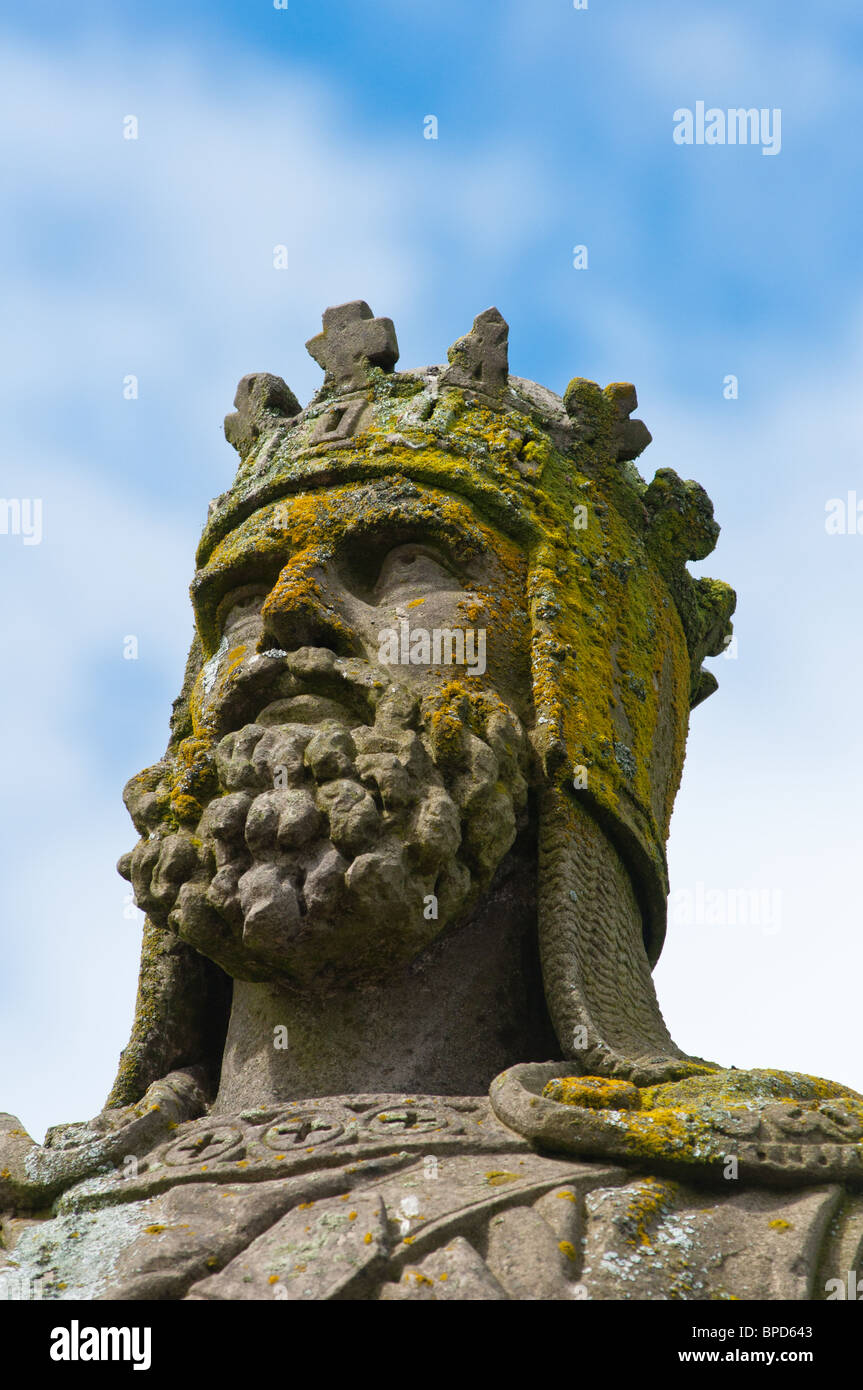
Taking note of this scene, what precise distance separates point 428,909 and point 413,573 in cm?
168

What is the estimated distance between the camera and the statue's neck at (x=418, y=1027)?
5.41 metres

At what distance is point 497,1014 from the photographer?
223 inches

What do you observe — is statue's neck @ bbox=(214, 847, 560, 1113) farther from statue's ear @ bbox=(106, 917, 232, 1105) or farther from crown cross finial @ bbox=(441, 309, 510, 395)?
crown cross finial @ bbox=(441, 309, 510, 395)

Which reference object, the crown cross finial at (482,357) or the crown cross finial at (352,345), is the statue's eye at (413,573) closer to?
the crown cross finial at (482,357)

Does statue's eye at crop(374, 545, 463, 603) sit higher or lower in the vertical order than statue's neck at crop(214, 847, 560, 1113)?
higher

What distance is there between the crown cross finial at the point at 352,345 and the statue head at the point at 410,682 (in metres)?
0.02

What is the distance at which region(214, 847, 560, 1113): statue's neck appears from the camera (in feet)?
17.8

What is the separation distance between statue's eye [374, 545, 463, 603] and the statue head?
0.04ft

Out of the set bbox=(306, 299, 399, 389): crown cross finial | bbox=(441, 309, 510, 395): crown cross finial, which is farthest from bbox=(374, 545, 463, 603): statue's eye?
bbox=(306, 299, 399, 389): crown cross finial

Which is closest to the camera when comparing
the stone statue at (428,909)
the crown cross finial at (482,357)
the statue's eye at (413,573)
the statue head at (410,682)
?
the stone statue at (428,909)

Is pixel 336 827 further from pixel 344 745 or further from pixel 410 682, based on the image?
pixel 410 682

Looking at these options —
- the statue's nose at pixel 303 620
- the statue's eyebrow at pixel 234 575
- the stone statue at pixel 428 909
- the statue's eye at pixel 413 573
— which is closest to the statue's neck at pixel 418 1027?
the stone statue at pixel 428 909

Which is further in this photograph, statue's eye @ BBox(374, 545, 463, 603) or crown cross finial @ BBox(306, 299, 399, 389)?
crown cross finial @ BBox(306, 299, 399, 389)
